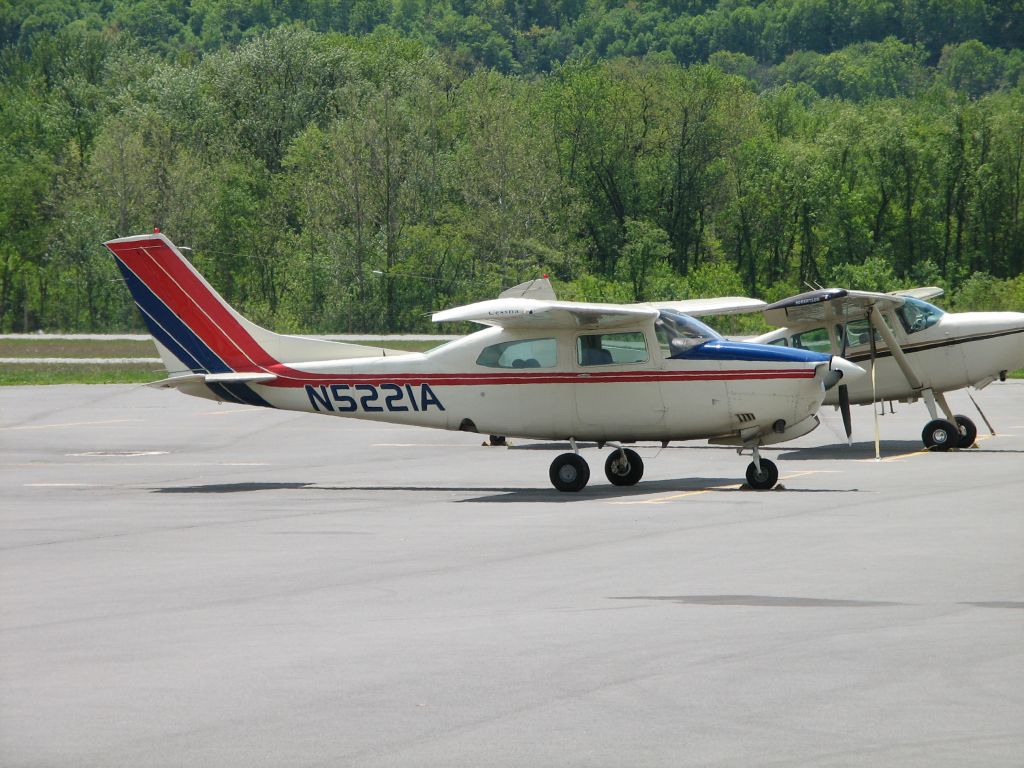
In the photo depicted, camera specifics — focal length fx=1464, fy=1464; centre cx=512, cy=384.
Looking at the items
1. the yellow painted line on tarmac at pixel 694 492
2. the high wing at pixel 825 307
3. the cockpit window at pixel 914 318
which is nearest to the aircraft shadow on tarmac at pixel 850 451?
the cockpit window at pixel 914 318

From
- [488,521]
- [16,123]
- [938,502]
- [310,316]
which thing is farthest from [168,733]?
[16,123]

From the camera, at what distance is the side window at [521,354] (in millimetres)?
17312

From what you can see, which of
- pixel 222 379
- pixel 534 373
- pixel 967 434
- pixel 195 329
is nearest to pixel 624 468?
pixel 534 373

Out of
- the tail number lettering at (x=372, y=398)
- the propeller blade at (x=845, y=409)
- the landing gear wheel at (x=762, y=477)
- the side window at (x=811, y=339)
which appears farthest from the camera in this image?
the side window at (x=811, y=339)

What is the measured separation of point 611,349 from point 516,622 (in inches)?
334

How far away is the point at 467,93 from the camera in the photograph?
80.4 meters

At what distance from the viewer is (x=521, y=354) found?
57.2ft

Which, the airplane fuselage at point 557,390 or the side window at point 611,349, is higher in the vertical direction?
the side window at point 611,349

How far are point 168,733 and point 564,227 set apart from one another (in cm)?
6557

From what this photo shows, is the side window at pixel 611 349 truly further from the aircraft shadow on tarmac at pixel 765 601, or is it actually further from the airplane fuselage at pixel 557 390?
the aircraft shadow on tarmac at pixel 765 601

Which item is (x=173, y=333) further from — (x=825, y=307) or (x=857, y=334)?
(x=857, y=334)

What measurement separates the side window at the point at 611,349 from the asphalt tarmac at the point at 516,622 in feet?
4.98

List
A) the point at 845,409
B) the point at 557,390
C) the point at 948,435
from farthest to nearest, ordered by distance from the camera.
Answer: the point at 948,435 → the point at 845,409 → the point at 557,390

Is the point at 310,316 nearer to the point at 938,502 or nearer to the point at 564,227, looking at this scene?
the point at 564,227
